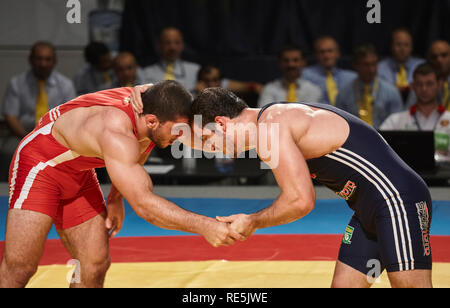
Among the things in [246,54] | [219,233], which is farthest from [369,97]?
[219,233]

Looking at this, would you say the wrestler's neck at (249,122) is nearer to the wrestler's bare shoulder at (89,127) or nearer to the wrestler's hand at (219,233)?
the wrestler's hand at (219,233)

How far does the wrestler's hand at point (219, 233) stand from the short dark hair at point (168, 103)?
51 cm

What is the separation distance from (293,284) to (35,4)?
22.3 feet

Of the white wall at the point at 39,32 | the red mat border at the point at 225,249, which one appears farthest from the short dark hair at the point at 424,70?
the white wall at the point at 39,32

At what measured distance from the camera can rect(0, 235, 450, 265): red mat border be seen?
3.90m

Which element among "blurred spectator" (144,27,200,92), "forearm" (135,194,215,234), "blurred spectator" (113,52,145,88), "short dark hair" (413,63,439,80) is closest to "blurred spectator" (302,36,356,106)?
"short dark hair" (413,63,439,80)

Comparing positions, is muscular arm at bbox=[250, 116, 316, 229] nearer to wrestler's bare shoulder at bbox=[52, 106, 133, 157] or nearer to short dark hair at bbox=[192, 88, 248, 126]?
short dark hair at bbox=[192, 88, 248, 126]

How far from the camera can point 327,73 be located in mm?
6621

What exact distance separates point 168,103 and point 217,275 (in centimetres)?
123

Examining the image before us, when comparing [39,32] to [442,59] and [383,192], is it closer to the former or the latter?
[442,59]

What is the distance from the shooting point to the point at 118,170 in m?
2.57

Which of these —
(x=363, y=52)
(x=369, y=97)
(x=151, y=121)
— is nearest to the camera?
(x=151, y=121)

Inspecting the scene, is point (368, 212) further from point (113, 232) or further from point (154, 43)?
point (154, 43)
